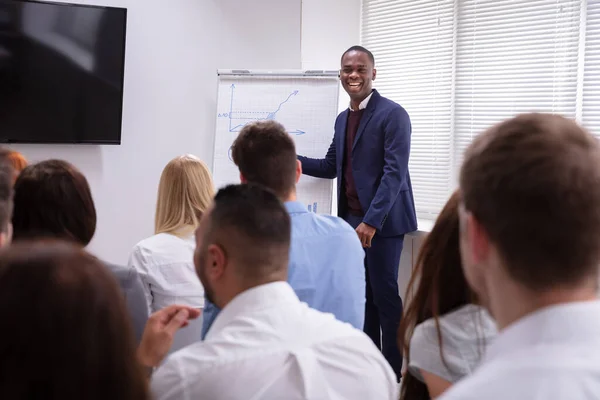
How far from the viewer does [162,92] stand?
4.45 metres

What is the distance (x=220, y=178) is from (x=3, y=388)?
3.83 meters

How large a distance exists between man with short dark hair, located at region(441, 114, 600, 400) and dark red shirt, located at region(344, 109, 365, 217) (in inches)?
123

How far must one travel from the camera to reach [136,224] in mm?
4391

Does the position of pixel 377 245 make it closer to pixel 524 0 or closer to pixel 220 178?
pixel 220 178

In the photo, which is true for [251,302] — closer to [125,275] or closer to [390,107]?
[125,275]

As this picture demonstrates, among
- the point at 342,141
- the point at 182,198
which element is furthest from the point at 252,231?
the point at 342,141

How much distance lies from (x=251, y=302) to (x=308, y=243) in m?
0.71

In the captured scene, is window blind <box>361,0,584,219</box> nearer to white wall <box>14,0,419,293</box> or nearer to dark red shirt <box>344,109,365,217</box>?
white wall <box>14,0,419,293</box>

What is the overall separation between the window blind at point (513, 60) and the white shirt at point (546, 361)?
288 cm

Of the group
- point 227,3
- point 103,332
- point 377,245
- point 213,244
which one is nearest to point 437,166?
point 377,245

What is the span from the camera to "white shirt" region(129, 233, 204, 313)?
2.45 m

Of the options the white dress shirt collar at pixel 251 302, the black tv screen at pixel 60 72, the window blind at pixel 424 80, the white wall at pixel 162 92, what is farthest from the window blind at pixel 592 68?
the white dress shirt collar at pixel 251 302

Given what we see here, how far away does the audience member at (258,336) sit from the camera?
120 cm

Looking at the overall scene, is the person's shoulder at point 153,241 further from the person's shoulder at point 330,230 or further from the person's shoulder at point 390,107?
the person's shoulder at point 390,107
